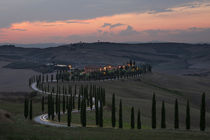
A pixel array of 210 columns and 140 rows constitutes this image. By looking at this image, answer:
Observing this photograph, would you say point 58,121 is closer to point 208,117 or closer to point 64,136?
point 64,136

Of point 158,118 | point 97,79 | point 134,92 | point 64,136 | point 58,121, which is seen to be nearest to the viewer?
point 64,136

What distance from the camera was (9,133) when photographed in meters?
34.5

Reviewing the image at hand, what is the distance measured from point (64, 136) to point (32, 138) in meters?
5.10

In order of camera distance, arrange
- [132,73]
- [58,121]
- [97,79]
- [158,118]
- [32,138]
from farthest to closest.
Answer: [132,73], [97,79], [158,118], [58,121], [32,138]

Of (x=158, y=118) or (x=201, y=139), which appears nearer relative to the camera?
(x=201, y=139)

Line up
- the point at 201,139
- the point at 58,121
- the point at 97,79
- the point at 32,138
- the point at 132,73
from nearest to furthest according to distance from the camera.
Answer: the point at 32,138 < the point at 201,139 < the point at 58,121 < the point at 97,79 < the point at 132,73

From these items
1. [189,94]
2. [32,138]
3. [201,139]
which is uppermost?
[32,138]

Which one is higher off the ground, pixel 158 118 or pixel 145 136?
pixel 145 136

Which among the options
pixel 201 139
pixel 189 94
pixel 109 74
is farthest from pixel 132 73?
pixel 201 139

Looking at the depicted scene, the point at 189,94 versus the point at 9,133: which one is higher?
the point at 9,133

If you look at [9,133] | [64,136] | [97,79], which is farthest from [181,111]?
[97,79]

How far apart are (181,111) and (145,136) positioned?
5175cm

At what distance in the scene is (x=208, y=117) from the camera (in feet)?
287

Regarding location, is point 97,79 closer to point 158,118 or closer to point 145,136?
point 158,118
